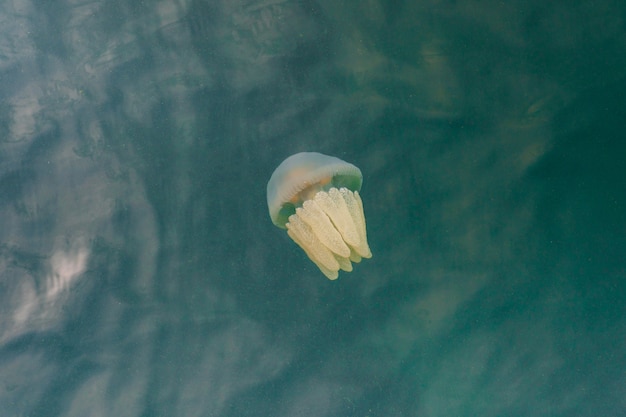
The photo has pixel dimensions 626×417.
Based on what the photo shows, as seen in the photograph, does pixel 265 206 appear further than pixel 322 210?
Yes

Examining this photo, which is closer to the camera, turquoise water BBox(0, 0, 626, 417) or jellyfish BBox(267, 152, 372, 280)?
jellyfish BBox(267, 152, 372, 280)

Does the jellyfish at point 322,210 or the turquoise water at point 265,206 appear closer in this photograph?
the jellyfish at point 322,210

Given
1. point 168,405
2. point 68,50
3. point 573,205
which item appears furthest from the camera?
point 168,405

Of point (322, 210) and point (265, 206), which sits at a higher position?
point (322, 210)

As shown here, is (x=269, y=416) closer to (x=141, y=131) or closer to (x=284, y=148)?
(x=284, y=148)

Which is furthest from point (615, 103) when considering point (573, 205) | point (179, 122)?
point (179, 122)
